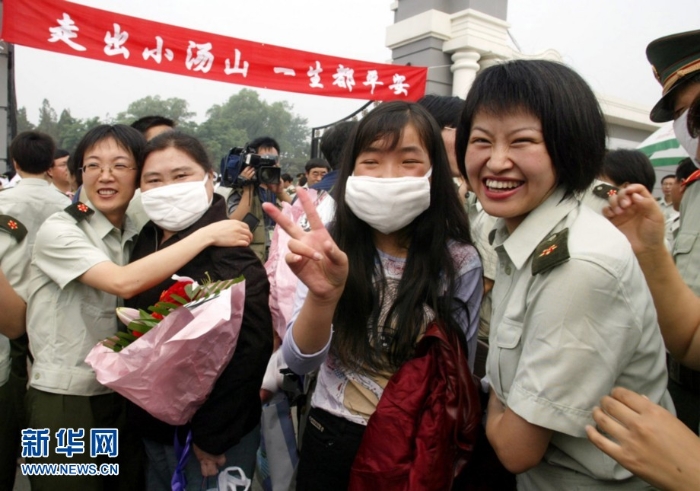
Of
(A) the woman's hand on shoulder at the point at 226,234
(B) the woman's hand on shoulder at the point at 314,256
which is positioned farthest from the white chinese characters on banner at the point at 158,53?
(B) the woman's hand on shoulder at the point at 314,256

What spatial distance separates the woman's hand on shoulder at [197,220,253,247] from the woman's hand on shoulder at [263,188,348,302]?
57cm

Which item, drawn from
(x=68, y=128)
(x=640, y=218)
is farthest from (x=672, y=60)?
(x=68, y=128)

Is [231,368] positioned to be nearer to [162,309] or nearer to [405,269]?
[162,309]

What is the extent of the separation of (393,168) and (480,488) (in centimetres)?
99

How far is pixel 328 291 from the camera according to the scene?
1.26 m

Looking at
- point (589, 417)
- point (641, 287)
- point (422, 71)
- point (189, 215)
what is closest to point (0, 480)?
point (189, 215)

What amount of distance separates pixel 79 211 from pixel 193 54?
374 cm

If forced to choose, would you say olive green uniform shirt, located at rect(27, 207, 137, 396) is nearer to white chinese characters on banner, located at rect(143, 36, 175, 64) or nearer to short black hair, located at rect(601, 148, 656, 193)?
short black hair, located at rect(601, 148, 656, 193)

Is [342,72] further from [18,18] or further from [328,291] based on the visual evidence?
[328,291]

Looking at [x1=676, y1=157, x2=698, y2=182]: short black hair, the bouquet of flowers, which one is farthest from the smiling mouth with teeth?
[x1=676, y1=157, x2=698, y2=182]: short black hair

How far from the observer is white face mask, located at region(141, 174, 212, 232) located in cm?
176

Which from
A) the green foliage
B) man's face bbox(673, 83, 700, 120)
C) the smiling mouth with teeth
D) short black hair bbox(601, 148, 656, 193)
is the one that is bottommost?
the smiling mouth with teeth

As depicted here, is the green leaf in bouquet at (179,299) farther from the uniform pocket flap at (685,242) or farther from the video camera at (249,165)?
the video camera at (249,165)

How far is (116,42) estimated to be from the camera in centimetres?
453
